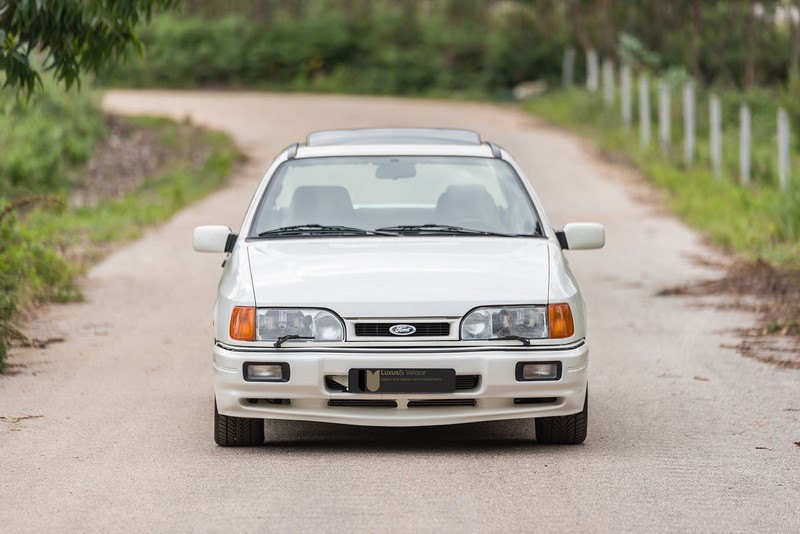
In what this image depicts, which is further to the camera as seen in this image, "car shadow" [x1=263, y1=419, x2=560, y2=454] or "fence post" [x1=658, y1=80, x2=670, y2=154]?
"fence post" [x1=658, y1=80, x2=670, y2=154]

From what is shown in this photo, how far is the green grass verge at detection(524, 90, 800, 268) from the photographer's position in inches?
608

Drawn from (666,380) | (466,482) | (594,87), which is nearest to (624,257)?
(666,380)

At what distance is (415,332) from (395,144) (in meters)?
2.01

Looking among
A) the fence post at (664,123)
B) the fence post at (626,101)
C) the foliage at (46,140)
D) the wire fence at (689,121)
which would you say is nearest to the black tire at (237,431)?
the foliage at (46,140)

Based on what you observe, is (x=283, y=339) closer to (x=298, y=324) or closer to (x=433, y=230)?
(x=298, y=324)

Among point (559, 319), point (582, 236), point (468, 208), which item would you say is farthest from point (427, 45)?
point (559, 319)

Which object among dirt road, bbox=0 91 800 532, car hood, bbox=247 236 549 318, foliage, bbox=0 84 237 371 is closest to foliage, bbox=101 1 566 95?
foliage, bbox=0 84 237 371

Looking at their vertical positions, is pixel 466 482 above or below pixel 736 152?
above

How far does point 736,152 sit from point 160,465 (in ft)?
54.4

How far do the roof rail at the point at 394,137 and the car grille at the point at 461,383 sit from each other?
211 centimetres

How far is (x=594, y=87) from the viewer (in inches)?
1286

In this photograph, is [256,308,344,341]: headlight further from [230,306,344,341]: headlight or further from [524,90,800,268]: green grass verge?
[524,90,800,268]: green grass verge

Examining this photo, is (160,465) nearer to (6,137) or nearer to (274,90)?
(6,137)

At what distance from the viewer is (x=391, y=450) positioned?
23.9 feet
